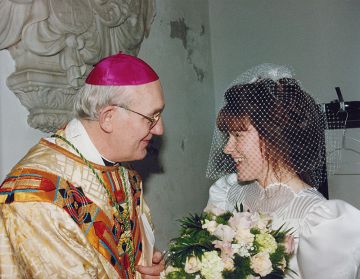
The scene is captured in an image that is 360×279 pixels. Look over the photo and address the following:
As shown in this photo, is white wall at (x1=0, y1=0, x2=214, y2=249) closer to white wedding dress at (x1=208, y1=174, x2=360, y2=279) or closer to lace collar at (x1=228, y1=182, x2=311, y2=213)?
lace collar at (x1=228, y1=182, x2=311, y2=213)

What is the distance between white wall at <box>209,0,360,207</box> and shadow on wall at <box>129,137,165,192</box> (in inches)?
64.7

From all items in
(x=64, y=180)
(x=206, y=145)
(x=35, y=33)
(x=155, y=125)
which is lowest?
(x=206, y=145)

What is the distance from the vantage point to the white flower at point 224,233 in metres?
1.70

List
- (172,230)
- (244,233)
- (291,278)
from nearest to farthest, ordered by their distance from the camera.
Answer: (244,233) → (291,278) → (172,230)

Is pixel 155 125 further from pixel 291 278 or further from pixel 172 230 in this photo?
pixel 172 230

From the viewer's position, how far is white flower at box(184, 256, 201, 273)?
5.46ft

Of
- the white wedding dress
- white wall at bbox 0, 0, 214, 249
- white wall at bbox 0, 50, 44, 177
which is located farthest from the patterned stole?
white wall at bbox 0, 0, 214, 249

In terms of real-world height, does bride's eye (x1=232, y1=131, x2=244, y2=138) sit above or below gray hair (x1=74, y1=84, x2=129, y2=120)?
below

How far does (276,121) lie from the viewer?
2133 mm

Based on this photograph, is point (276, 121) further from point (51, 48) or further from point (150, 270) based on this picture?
point (51, 48)

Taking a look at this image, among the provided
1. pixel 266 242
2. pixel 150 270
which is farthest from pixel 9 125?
pixel 266 242

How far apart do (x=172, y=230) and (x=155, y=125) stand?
2.18 metres

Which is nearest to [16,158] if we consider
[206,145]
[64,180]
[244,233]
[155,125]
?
[64,180]

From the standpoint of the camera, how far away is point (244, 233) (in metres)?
1.70
